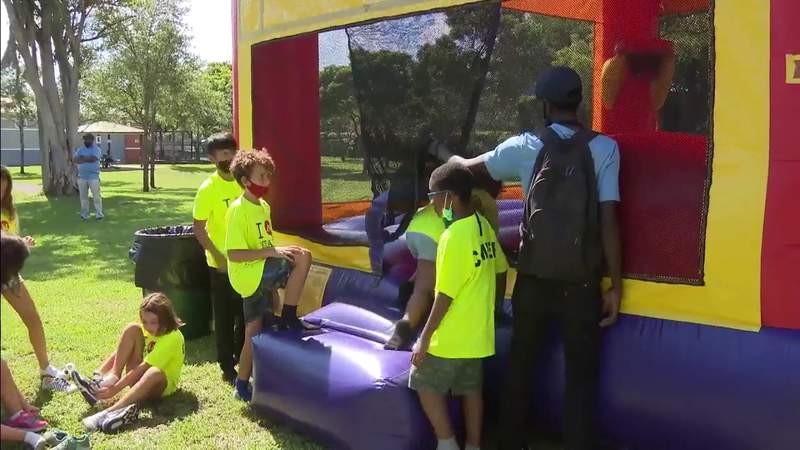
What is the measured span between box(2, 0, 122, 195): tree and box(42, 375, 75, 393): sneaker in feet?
44.7

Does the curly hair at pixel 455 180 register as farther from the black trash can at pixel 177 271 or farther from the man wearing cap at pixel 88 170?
the man wearing cap at pixel 88 170

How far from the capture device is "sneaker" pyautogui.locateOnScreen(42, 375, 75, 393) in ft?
14.2

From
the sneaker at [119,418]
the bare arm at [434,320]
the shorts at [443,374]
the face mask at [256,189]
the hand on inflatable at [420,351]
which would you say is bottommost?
the sneaker at [119,418]

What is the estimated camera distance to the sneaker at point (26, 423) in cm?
333

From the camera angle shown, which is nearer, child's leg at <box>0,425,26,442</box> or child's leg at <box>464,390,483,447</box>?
child's leg at <box>0,425,26,442</box>

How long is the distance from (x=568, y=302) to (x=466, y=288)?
0.40 m

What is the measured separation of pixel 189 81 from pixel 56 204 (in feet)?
23.5

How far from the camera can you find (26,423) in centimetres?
342

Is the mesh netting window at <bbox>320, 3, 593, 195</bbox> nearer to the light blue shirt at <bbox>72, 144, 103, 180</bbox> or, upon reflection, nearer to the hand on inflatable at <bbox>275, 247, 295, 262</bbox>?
the hand on inflatable at <bbox>275, 247, 295, 262</bbox>

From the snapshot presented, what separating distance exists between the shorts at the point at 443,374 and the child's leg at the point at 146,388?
163 centimetres

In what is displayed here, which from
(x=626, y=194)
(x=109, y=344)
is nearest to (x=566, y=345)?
(x=626, y=194)

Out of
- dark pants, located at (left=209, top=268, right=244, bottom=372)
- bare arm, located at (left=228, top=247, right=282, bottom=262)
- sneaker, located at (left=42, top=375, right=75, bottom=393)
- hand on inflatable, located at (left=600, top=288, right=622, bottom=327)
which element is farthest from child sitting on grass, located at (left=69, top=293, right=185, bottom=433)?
hand on inflatable, located at (left=600, top=288, right=622, bottom=327)

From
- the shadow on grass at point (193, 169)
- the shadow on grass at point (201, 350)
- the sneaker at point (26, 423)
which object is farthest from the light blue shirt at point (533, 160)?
the shadow on grass at point (193, 169)

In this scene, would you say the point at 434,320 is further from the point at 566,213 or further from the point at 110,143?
the point at 110,143
